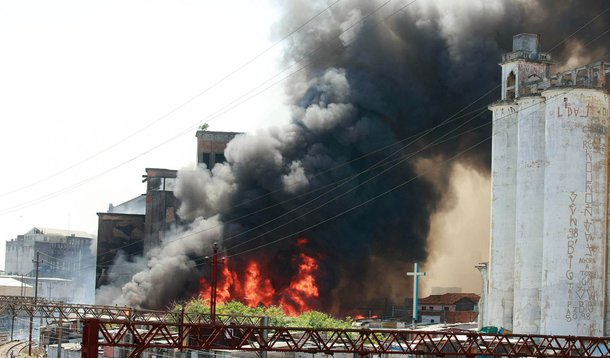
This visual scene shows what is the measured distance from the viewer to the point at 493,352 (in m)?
38.1

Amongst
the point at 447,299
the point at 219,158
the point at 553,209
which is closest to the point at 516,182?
the point at 553,209

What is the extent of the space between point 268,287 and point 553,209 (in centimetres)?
3038

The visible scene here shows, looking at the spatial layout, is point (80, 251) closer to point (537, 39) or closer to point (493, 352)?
point (537, 39)

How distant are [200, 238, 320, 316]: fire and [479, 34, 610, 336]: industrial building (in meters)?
20.4

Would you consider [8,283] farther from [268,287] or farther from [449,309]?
[449,309]

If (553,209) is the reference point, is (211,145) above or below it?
above

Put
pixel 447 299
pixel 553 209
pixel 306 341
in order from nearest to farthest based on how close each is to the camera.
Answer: pixel 306 341, pixel 553 209, pixel 447 299

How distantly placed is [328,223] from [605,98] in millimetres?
30766

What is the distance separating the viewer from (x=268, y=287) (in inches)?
2940

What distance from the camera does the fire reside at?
242ft

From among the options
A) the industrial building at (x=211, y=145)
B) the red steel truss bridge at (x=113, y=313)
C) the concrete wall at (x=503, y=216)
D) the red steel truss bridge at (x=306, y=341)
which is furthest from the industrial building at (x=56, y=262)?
the red steel truss bridge at (x=306, y=341)

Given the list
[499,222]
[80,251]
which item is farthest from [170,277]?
[80,251]

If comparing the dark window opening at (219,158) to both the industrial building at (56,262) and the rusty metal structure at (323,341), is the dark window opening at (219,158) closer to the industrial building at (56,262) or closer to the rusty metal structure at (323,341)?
the rusty metal structure at (323,341)

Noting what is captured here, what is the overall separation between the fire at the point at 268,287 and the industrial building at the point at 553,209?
20422 mm
